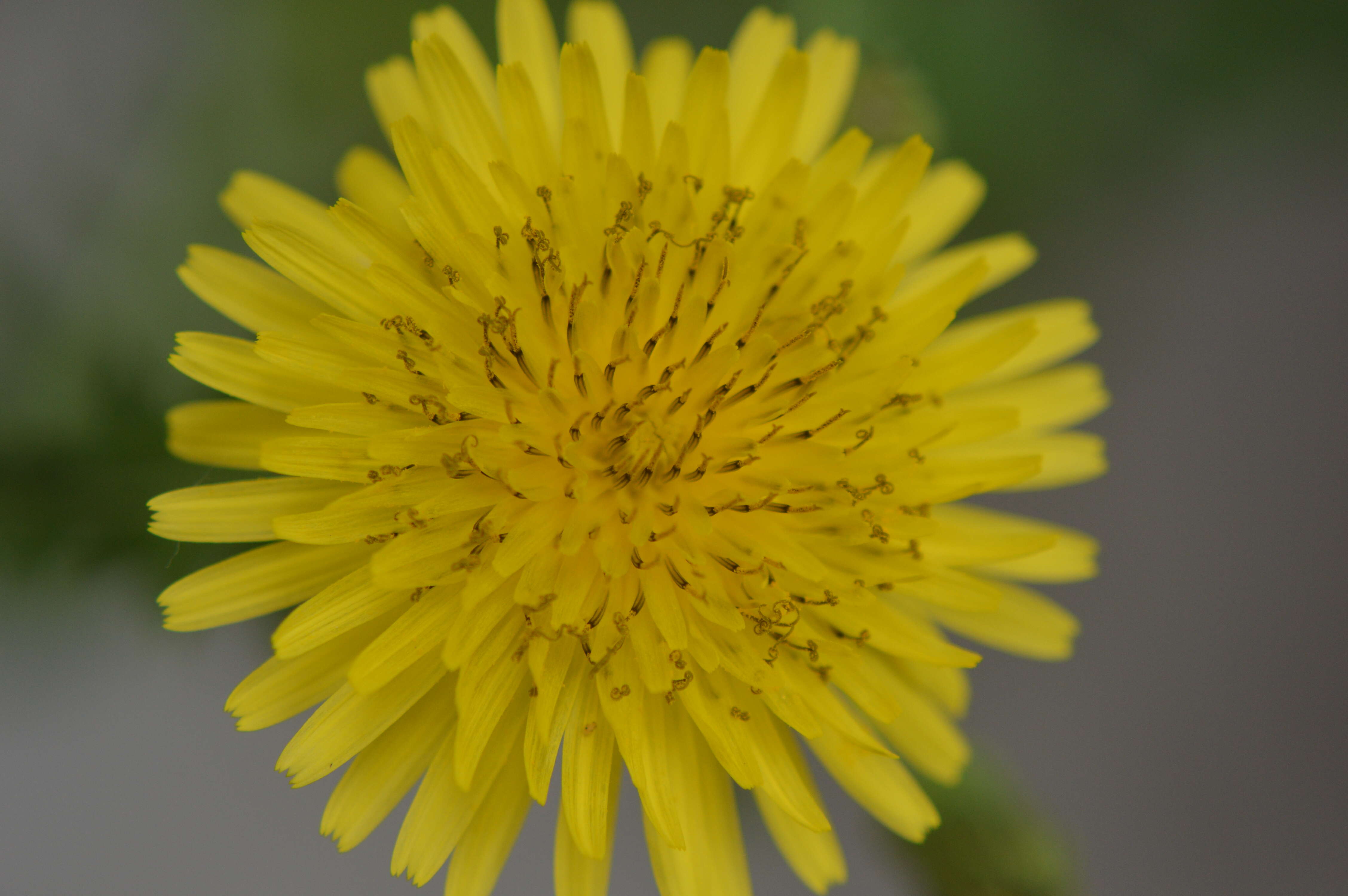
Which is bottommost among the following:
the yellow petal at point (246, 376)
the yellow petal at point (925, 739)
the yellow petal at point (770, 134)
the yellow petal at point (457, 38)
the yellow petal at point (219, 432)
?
the yellow petal at point (219, 432)

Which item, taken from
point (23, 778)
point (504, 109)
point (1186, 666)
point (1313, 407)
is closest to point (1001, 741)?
point (1186, 666)

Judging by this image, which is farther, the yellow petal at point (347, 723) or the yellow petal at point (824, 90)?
the yellow petal at point (824, 90)

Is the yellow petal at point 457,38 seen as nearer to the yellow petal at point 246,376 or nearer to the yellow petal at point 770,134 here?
the yellow petal at point 770,134

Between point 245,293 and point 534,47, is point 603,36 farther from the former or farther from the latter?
point 245,293

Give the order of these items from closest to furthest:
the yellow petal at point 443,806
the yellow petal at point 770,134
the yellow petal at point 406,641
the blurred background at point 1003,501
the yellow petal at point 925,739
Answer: the yellow petal at point 406,641 → the yellow petal at point 443,806 → the yellow petal at point 770,134 → the yellow petal at point 925,739 → the blurred background at point 1003,501

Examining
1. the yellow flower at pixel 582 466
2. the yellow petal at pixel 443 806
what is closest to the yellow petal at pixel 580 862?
the yellow flower at pixel 582 466

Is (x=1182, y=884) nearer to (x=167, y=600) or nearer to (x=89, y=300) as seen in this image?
(x=167, y=600)
